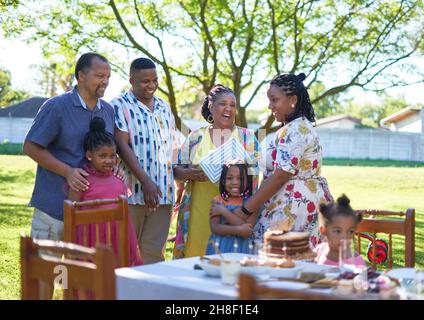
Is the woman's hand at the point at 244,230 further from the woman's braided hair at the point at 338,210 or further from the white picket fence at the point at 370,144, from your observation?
the white picket fence at the point at 370,144

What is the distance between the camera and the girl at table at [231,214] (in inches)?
158

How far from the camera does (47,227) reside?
4066mm

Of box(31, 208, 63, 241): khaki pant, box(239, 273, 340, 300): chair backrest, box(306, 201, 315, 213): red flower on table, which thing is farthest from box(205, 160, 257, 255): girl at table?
box(239, 273, 340, 300): chair backrest

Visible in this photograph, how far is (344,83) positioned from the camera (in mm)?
10219

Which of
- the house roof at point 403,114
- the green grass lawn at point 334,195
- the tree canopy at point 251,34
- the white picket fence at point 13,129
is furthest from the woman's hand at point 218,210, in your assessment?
the house roof at point 403,114

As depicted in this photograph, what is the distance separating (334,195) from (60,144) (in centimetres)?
1310

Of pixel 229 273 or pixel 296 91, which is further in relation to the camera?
pixel 296 91

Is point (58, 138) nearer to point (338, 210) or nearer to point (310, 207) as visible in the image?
point (310, 207)

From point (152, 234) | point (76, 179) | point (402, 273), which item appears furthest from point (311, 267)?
point (152, 234)

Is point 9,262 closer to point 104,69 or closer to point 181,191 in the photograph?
point 181,191

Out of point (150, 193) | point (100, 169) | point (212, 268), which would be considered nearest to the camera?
point (212, 268)

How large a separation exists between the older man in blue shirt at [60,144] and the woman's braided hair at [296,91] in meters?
1.06

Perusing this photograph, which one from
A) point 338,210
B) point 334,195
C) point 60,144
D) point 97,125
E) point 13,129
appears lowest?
point 334,195
